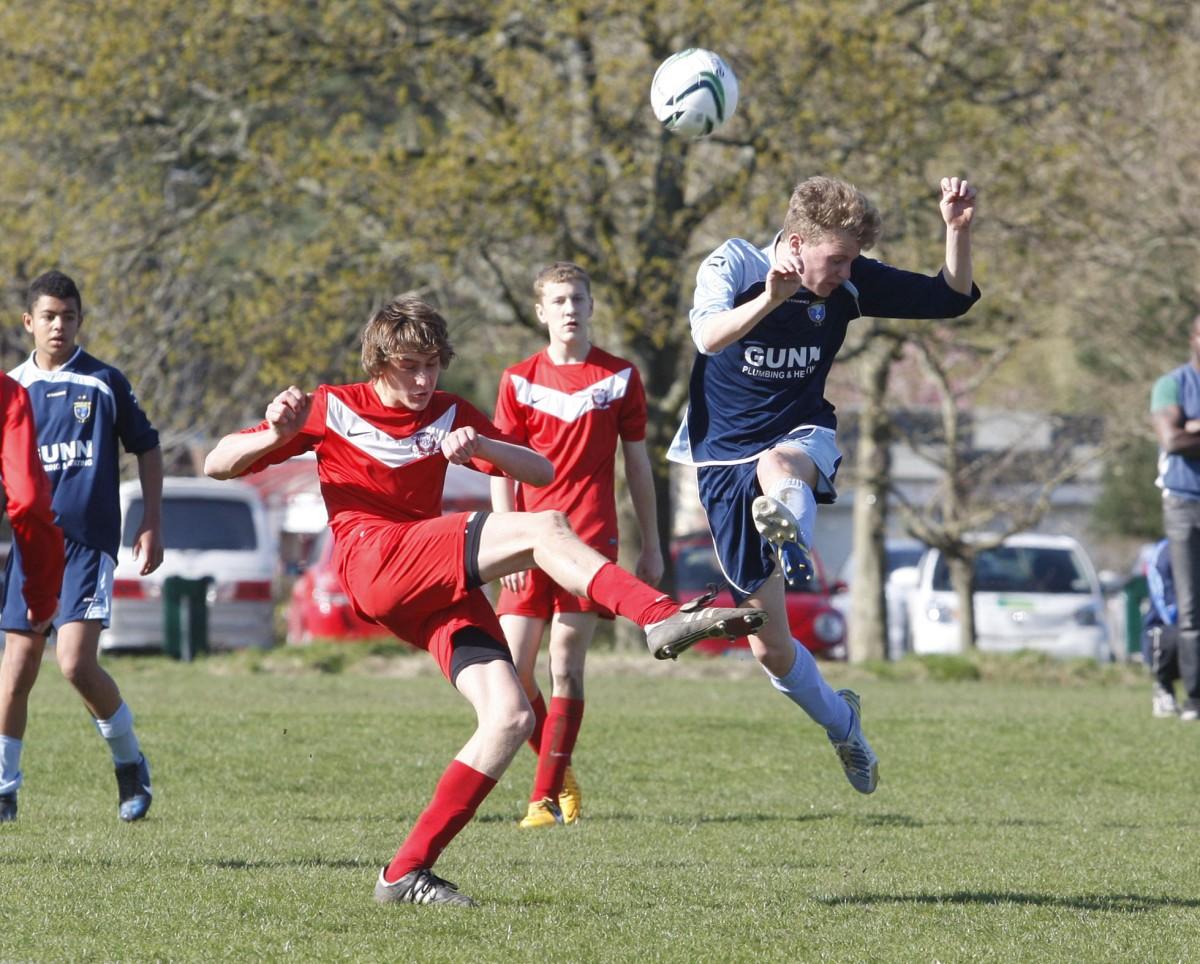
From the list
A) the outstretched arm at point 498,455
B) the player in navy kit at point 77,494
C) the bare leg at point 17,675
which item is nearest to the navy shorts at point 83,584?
the player in navy kit at point 77,494

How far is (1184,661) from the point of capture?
1199cm

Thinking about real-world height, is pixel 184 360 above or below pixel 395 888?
above

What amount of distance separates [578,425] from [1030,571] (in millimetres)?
16131

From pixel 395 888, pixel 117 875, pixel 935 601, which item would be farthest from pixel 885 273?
pixel 935 601

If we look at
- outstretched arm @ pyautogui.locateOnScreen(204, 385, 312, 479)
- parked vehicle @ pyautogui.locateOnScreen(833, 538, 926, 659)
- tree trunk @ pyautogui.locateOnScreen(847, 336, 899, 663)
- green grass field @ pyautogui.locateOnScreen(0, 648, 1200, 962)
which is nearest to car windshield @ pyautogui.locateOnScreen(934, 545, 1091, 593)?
tree trunk @ pyautogui.locateOnScreen(847, 336, 899, 663)

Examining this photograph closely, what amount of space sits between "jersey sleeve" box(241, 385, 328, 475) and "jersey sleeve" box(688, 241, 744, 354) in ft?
4.55

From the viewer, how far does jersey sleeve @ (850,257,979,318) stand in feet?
23.1

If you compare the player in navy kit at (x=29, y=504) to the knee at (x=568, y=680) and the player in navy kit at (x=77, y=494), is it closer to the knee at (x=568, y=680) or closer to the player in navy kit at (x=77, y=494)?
the player in navy kit at (x=77, y=494)

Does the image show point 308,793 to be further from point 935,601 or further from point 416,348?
point 935,601

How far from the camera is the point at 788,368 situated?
7078 mm

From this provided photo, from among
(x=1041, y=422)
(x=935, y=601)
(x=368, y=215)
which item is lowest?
(x=935, y=601)

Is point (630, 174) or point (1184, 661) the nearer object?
point (1184, 661)

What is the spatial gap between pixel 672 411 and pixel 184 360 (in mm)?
10118

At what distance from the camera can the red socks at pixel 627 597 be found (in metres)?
5.48
